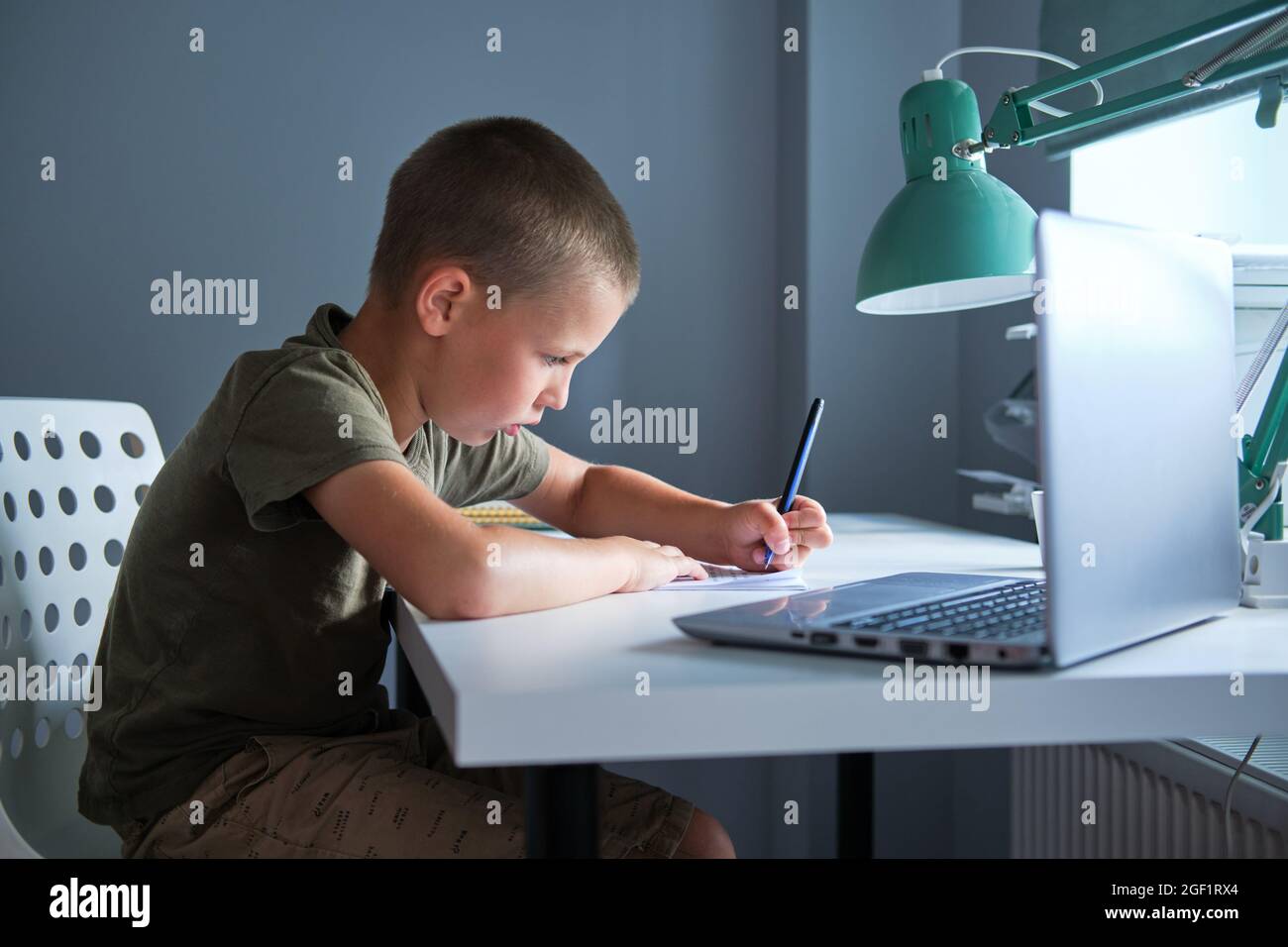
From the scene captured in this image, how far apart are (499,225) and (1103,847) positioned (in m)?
0.98

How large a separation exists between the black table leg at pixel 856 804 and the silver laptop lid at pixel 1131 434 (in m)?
0.56

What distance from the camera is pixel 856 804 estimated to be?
1229 millimetres

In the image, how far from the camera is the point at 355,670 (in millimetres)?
938

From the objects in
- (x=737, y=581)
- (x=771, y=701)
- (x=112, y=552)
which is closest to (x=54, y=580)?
(x=112, y=552)

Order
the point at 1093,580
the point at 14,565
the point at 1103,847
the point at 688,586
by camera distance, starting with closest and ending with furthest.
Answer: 1. the point at 1093,580
2. the point at 688,586
3. the point at 14,565
4. the point at 1103,847

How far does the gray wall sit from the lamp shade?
2.14 feet

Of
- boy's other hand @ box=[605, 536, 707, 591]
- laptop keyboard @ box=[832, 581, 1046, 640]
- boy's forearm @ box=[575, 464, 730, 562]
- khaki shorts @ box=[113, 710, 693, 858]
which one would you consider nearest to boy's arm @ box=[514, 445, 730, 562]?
boy's forearm @ box=[575, 464, 730, 562]

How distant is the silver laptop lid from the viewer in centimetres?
55

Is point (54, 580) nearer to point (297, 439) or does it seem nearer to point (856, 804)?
point (297, 439)

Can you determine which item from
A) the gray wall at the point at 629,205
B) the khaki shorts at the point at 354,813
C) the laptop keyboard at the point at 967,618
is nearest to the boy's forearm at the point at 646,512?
the khaki shorts at the point at 354,813

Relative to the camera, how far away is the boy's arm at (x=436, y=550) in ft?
2.30
